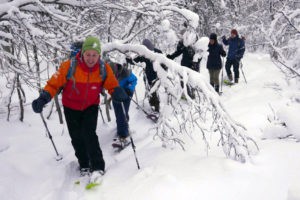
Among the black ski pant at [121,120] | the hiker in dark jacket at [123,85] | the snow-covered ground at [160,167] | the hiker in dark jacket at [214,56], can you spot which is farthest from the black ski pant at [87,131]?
the hiker in dark jacket at [214,56]

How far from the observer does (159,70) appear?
400 cm

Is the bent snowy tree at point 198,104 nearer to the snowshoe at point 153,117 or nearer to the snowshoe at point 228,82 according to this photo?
the snowshoe at point 153,117

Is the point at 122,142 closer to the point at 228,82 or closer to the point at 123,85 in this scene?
the point at 123,85

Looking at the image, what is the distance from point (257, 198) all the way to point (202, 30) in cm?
1453

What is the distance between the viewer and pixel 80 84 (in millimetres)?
3898

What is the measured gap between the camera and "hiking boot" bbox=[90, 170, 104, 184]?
12.9ft

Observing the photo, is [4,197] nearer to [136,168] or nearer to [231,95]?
[136,168]

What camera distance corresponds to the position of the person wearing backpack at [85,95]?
3.73 meters

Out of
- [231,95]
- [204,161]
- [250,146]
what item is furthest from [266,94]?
[204,161]

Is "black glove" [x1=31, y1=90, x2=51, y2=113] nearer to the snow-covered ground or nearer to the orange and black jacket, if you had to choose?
the orange and black jacket

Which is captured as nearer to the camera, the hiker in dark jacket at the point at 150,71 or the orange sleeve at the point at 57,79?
the orange sleeve at the point at 57,79

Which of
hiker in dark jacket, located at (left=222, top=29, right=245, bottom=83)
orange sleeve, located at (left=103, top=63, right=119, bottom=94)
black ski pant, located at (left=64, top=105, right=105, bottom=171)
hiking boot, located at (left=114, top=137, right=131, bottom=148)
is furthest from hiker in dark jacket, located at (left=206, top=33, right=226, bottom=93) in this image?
black ski pant, located at (left=64, top=105, right=105, bottom=171)

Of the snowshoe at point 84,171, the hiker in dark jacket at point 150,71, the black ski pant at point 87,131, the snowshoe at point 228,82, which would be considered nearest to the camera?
the black ski pant at point 87,131

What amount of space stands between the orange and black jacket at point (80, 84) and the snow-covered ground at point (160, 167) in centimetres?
109
